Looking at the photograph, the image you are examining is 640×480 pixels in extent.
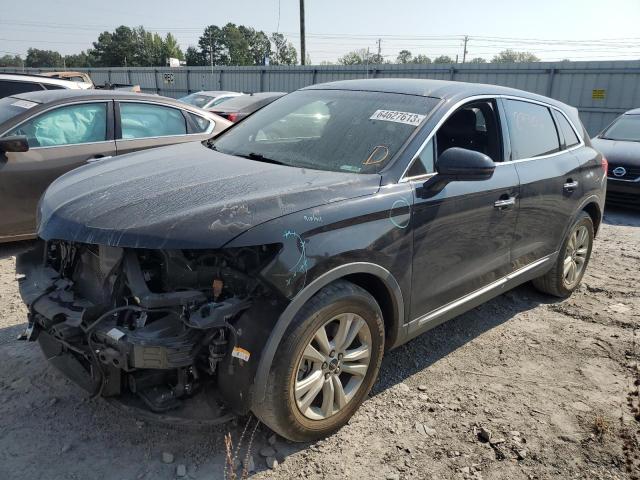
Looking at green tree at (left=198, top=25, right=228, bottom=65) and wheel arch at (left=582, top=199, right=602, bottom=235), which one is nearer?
wheel arch at (left=582, top=199, right=602, bottom=235)

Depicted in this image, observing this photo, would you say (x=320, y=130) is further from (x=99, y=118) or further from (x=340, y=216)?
(x=99, y=118)

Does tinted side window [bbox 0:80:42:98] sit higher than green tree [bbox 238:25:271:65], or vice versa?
green tree [bbox 238:25:271:65]

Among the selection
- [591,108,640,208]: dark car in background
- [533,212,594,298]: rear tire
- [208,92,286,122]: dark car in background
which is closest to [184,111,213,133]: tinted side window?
[533,212,594,298]: rear tire

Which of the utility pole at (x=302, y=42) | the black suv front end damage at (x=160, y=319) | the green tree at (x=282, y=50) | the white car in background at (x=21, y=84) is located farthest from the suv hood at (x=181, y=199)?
the green tree at (x=282, y=50)

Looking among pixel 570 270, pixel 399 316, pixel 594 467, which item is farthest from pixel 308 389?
pixel 570 270

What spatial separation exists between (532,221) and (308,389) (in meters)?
2.27

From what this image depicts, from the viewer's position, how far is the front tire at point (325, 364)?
2.38 metres

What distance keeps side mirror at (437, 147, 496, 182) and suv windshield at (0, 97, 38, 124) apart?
4.20m

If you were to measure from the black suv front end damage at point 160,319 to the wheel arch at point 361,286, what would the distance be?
2.7 inches

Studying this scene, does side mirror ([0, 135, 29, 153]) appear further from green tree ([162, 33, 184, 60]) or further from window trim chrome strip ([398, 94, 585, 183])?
green tree ([162, 33, 184, 60])

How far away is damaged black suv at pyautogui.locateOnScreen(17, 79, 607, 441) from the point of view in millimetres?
2285

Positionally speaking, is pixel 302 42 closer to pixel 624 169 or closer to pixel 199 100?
pixel 199 100

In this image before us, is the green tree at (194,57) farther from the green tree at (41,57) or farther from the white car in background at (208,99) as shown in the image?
the white car in background at (208,99)

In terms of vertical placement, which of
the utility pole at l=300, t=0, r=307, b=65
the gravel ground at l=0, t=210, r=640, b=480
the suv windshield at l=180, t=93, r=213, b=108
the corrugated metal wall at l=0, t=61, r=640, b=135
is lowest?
the gravel ground at l=0, t=210, r=640, b=480
